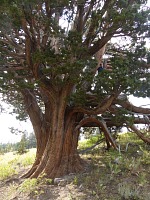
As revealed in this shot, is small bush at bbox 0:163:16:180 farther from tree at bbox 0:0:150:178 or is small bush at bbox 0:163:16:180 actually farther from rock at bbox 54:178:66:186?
rock at bbox 54:178:66:186

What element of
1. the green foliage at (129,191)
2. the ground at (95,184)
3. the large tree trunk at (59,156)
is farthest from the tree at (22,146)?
the green foliage at (129,191)

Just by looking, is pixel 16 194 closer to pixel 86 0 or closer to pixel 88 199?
pixel 88 199

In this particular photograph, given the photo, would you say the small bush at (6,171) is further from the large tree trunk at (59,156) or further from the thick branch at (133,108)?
the thick branch at (133,108)

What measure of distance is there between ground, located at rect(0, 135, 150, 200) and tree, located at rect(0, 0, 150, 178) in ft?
1.57

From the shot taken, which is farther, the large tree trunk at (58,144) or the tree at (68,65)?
the large tree trunk at (58,144)

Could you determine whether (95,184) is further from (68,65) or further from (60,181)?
(68,65)

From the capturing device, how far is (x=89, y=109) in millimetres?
6219

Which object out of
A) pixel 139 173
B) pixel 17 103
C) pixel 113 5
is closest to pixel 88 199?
pixel 139 173

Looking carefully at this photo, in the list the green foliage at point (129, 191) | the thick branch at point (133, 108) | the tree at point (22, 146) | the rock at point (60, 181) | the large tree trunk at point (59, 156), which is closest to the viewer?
the green foliage at point (129, 191)

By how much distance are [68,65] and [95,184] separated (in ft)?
8.35

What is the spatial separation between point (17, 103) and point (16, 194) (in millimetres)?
3482

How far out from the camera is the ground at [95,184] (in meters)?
4.87

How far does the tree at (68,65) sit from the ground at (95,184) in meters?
0.48

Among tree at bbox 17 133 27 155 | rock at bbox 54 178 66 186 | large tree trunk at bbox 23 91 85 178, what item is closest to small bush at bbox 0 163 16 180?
large tree trunk at bbox 23 91 85 178
